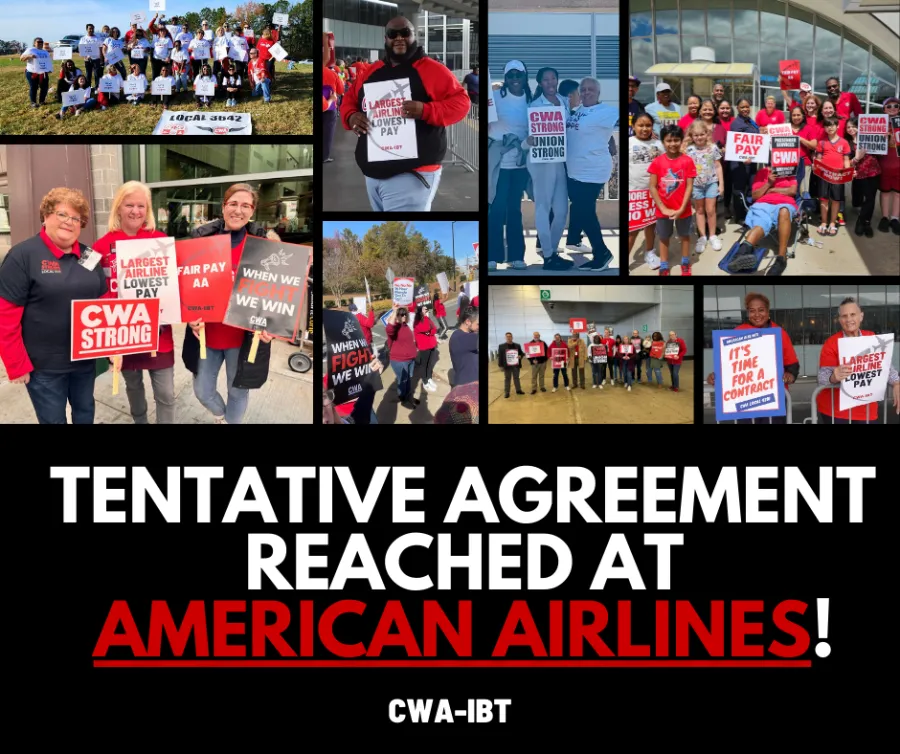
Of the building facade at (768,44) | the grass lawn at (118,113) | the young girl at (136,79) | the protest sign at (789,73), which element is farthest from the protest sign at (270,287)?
the protest sign at (789,73)

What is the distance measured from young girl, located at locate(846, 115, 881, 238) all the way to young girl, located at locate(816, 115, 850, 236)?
0.17 ft

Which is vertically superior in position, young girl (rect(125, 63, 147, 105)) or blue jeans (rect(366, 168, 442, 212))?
young girl (rect(125, 63, 147, 105))

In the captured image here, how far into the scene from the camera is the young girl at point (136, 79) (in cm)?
409

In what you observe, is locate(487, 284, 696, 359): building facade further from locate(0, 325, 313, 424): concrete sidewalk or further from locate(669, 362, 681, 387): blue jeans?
locate(0, 325, 313, 424): concrete sidewalk

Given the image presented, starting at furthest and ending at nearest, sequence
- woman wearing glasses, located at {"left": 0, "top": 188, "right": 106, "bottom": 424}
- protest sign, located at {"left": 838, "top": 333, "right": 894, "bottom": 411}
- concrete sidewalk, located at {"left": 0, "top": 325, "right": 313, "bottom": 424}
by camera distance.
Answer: protest sign, located at {"left": 838, "top": 333, "right": 894, "bottom": 411} → concrete sidewalk, located at {"left": 0, "top": 325, "right": 313, "bottom": 424} → woman wearing glasses, located at {"left": 0, "top": 188, "right": 106, "bottom": 424}

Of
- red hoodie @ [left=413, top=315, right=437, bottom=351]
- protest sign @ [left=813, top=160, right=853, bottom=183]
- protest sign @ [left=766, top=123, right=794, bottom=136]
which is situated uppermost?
protest sign @ [left=766, top=123, right=794, bottom=136]

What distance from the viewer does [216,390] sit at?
4156 millimetres

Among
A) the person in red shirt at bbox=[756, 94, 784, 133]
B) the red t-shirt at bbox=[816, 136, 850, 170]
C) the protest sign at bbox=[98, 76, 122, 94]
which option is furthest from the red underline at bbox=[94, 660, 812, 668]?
the protest sign at bbox=[98, 76, 122, 94]

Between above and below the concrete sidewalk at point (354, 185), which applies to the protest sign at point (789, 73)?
above

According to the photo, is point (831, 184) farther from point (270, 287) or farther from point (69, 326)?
point (69, 326)

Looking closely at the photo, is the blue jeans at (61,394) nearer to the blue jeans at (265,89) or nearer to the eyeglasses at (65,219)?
the eyeglasses at (65,219)

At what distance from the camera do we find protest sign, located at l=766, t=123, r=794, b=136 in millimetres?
4199

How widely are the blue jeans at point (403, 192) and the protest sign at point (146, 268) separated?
894mm

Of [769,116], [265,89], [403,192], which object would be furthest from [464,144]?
[769,116]
